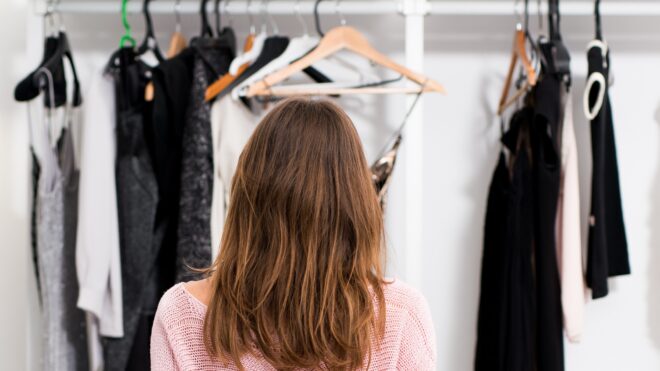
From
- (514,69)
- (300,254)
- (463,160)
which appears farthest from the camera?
(463,160)

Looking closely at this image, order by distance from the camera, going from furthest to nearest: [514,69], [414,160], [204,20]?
1. [514,69]
2. [204,20]
3. [414,160]

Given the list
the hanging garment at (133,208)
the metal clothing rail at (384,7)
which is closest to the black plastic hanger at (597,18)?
the metal clothing rail at (384,7)

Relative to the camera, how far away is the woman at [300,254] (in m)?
1.00

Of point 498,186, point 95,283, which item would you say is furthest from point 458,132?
point 95,283

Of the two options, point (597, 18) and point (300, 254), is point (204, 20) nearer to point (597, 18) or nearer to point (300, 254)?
point (597, 18)

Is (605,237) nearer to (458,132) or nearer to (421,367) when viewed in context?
(458,132)

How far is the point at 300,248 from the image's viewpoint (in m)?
1.02

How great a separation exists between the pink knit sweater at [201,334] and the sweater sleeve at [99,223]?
79cm

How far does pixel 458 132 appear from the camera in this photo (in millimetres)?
2223

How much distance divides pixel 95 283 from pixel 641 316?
59.9 inches

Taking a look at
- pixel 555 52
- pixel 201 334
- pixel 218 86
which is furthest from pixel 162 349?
pixel 555 52

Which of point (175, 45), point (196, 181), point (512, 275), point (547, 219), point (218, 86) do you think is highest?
point (175, 45)

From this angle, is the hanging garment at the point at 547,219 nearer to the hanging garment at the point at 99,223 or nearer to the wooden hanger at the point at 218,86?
the wooden hanger at the point at 218,86

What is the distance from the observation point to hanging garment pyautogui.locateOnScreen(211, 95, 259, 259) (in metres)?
1.84
